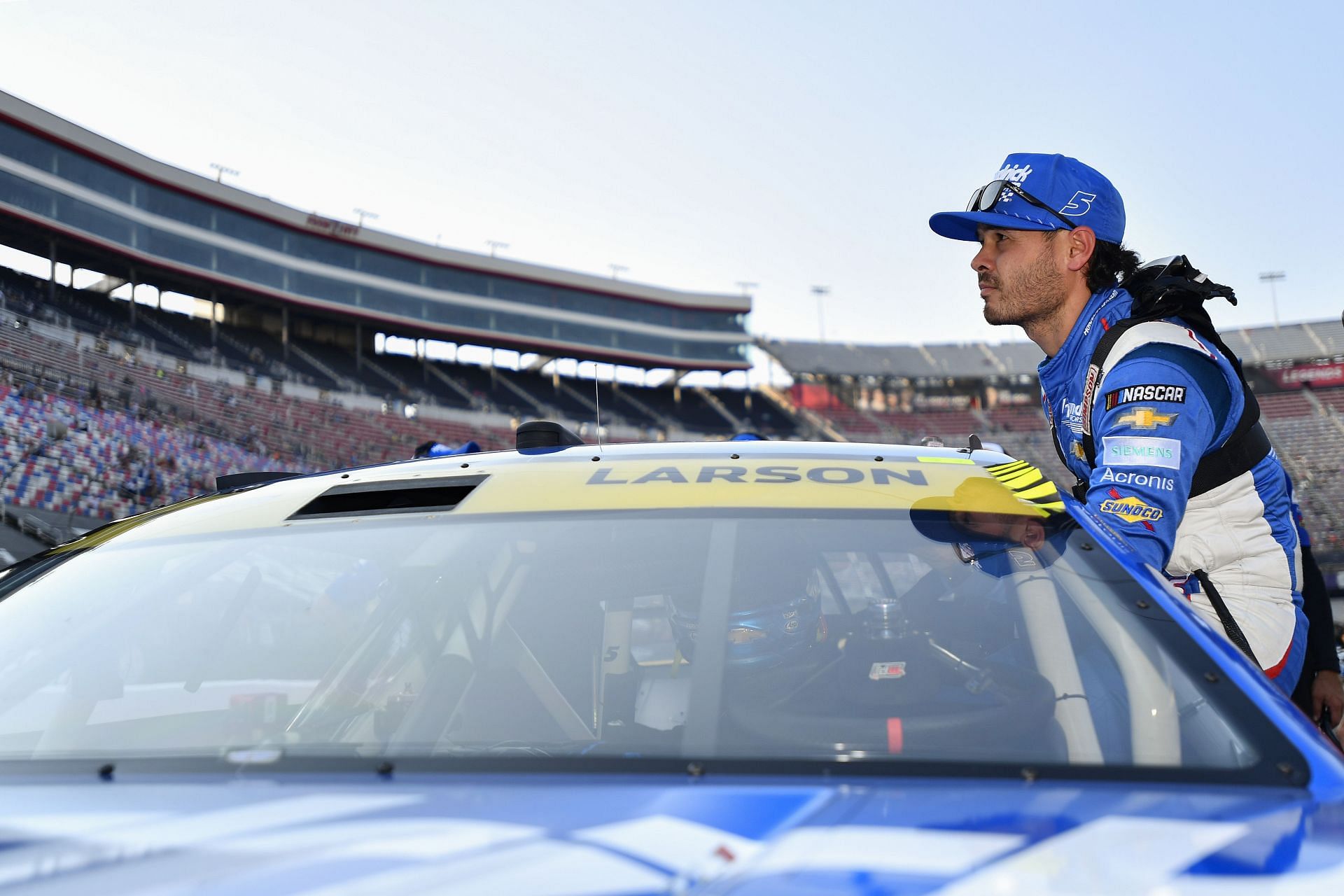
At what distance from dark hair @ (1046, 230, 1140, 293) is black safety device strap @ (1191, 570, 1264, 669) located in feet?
2.21

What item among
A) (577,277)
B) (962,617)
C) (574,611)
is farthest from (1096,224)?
(577,277)

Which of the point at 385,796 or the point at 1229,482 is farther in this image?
the point at 1229,482

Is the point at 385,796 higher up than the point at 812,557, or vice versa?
the point at 812,557

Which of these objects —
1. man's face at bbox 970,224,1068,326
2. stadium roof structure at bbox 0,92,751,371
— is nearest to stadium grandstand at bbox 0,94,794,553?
stadium roof structure at bbox 0,92,751,371

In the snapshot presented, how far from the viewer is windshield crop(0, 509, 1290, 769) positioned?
124 cm

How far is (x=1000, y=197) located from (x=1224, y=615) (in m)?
0.99

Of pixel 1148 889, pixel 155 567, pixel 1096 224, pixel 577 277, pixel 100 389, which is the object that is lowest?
pixel 1148 889

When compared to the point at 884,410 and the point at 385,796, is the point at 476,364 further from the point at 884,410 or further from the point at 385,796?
the point at 385,796

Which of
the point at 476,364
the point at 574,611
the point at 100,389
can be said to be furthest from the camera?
the point at 476,364

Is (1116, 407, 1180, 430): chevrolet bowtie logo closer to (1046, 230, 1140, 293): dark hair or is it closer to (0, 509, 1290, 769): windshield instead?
(0, 509, 1290, 769): windshield

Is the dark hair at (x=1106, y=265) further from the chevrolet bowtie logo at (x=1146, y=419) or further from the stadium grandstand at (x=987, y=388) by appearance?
the stadium grandstand at (x=987, y=388)

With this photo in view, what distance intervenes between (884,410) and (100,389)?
35092 millimetres

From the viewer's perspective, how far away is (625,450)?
76.8 inches

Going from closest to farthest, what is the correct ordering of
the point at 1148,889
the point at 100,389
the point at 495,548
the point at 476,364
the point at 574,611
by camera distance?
the point at 1148,889 → the point at 495,548 → the point at 574,611 → the point at 100,389 → the point at 476,364
